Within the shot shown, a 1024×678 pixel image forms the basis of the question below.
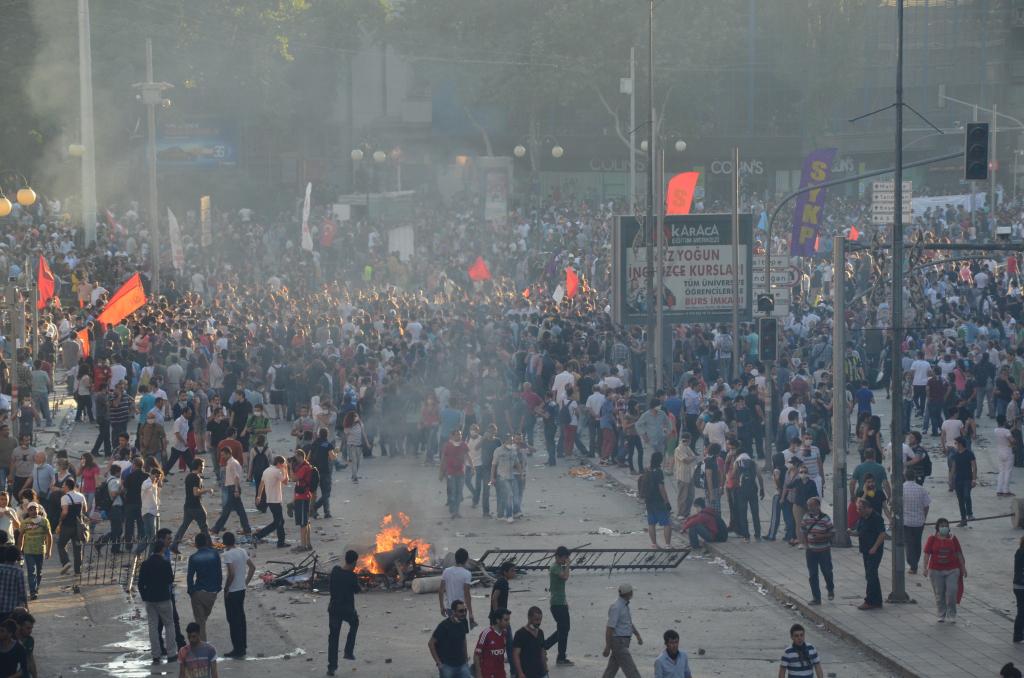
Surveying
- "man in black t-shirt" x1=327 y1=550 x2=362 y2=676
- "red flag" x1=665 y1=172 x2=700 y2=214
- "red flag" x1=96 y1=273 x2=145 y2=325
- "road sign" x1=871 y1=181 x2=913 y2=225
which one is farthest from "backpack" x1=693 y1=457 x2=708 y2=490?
"road sign" x1=871 y1=181 x2=913 y2=225

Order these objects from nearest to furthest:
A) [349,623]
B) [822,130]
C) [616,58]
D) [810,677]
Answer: [810,677] < [349,623] < [616,58] < [822,130]

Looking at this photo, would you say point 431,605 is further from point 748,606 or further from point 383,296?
point 383,296

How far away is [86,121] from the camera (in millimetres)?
43344

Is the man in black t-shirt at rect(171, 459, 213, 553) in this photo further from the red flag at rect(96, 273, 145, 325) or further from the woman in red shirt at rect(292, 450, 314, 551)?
the red flag at rect(96, 273, 145, 325)

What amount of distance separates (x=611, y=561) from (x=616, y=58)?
48.1 m

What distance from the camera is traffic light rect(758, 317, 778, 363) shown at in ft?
83.9

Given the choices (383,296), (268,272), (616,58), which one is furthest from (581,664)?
(616,58)

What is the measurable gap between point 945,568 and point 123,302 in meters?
17.9

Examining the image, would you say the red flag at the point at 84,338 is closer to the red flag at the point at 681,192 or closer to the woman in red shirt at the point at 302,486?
the woman in red shirt at the point at 302,486

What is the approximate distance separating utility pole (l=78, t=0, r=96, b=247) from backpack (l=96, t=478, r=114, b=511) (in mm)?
24166

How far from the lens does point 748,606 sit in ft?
61.6

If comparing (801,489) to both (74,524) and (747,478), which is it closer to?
(747,478)

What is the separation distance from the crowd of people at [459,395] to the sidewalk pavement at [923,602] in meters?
0.35

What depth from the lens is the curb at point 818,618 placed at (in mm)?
15961
